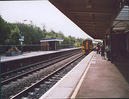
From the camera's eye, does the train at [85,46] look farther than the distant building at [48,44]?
No

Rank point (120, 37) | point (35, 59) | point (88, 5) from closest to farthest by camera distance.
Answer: point (88, 5) < point (120, 37) < point (35, 59)

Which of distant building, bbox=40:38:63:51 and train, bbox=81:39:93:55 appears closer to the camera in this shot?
train, bbox=81:39:93:55

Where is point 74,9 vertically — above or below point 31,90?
above

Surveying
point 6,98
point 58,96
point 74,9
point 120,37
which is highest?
point 74,9

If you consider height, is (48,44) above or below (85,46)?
above

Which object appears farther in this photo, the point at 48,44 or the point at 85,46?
the point at 48,44

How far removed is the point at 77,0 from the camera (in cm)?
649

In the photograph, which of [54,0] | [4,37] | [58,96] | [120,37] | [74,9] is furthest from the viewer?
[4,37]

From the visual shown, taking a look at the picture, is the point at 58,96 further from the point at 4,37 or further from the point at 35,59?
the point at 4,37

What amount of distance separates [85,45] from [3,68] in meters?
17.2

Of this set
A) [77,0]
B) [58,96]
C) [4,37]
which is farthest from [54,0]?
[4,37]

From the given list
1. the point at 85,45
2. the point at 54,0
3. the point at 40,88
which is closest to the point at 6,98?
the point at 40,88

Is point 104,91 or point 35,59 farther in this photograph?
point 35,59

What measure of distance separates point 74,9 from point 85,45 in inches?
791
